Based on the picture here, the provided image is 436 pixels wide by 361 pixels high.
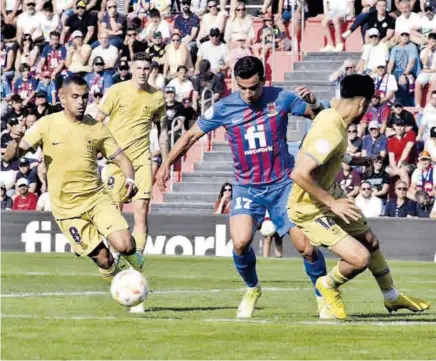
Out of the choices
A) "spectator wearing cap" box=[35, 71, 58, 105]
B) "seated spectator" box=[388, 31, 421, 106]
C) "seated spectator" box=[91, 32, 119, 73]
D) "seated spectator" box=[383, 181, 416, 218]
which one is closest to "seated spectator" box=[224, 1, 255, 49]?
"seated spectator" box=[91, 32, 119, 73]

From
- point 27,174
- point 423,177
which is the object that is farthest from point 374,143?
point 27,174

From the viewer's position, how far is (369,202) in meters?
26.4

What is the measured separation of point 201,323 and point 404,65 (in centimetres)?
1732

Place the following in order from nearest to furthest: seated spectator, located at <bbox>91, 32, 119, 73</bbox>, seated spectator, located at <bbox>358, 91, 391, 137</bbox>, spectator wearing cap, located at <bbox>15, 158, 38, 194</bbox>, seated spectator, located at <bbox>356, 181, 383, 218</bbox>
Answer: seated spectator, located at <bbox>356, 181, 383, 218</bbox> → seated spectator, located at <bbox>358, 91, 391, 137</bbox> → spectator wearing cap, located at <bbox>15, 158, 38, 194</bbox> → seated spectator, located at <bbox>91, 32, 119, 73</bbox>

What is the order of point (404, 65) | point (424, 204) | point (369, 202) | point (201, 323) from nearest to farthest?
1. point (201, 323)
2. point (424, 204)
3. point (369, 202)
4. point (404, 65)

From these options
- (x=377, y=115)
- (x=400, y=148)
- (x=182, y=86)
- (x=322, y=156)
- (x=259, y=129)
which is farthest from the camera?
(x=182, y=86)

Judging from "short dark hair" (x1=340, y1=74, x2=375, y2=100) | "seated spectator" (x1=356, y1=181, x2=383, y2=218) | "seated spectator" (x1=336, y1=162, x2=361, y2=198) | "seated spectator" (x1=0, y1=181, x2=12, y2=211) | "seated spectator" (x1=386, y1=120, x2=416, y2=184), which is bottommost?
"seated spectator" (x1=0, y1=181, x2=12, y2=211)

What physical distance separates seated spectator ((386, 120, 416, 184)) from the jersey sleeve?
1496 cm

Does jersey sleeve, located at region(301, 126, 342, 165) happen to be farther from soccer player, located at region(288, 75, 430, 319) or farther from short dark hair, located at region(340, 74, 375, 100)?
short dark hair, located at region(340, 74, 375, 100)

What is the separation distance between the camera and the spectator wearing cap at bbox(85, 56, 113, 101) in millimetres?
32156

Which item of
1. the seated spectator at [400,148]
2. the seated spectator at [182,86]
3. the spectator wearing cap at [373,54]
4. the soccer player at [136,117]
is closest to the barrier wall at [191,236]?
the seated spectator at [400,148]

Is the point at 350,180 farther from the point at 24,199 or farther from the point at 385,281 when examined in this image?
the point at 385,281

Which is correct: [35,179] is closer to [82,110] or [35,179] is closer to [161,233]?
[161,233]

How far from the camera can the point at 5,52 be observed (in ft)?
120
